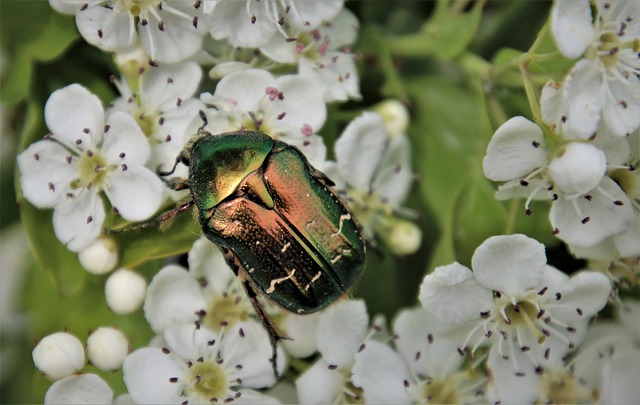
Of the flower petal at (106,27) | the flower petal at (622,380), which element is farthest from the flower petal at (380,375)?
the flower petal at (106,27)

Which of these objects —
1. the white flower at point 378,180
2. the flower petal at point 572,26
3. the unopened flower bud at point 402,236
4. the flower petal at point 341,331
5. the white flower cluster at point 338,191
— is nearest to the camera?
the flower petal at point 572,26

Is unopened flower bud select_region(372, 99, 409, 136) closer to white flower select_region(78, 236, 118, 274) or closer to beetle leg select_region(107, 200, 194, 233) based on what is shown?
beetle leg select_region(107, 200, 194, 233)

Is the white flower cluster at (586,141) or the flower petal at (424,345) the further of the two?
the flower petal at (424,345)

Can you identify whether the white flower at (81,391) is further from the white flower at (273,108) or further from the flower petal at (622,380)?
the flower petal at (622,380)

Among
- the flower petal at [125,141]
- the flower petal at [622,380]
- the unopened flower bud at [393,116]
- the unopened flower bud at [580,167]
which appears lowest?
the flower petal at [622,380]

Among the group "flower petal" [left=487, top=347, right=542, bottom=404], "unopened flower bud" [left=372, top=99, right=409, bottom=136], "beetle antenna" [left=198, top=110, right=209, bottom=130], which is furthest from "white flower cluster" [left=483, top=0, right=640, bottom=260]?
"beetle antenna" [left=198, top=110, right=209, bottom=130]

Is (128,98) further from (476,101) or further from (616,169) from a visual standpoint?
(616,169)

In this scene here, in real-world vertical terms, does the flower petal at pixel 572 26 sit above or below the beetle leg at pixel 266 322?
above
